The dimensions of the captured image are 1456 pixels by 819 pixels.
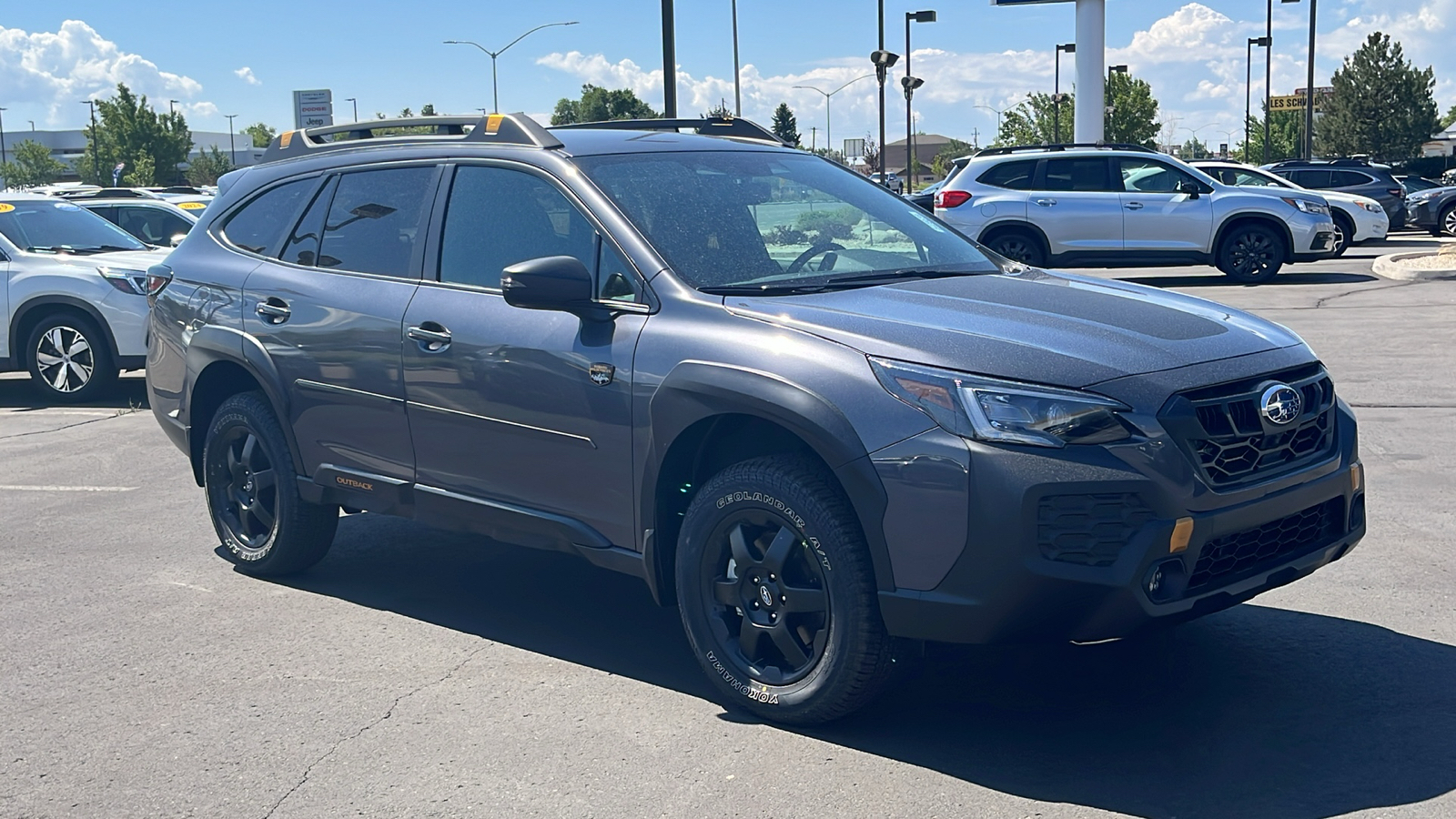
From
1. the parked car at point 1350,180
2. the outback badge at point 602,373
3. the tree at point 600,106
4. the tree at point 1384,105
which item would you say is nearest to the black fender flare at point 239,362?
the outback badge at point 602,373

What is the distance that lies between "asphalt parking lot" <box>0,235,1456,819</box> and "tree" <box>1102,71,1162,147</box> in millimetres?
71280

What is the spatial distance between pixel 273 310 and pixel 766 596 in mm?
2648

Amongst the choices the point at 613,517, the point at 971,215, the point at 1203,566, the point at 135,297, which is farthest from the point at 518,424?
the point at 971,215

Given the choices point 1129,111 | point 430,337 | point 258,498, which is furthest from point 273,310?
point 1129,111

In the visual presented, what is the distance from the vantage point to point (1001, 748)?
4.00 metres

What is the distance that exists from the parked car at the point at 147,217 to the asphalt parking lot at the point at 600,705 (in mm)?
9134

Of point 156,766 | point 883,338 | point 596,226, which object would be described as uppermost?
point 596,226

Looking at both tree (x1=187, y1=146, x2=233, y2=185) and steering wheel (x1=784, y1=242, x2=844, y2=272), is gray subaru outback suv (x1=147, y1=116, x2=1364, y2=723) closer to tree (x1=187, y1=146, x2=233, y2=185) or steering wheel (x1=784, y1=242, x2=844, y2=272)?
steering wheel (x1=784, y1=242, x2=844, y2=272)

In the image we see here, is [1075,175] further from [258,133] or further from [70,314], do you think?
[258,133]

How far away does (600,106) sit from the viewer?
127 metres

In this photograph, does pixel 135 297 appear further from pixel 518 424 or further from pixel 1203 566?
pixel 1203 566

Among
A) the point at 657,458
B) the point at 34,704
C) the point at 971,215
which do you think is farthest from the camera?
the point at 971,215

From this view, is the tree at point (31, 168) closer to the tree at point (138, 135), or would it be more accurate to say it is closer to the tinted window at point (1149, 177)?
the tree at point (138, 135)

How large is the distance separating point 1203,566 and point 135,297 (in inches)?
396
